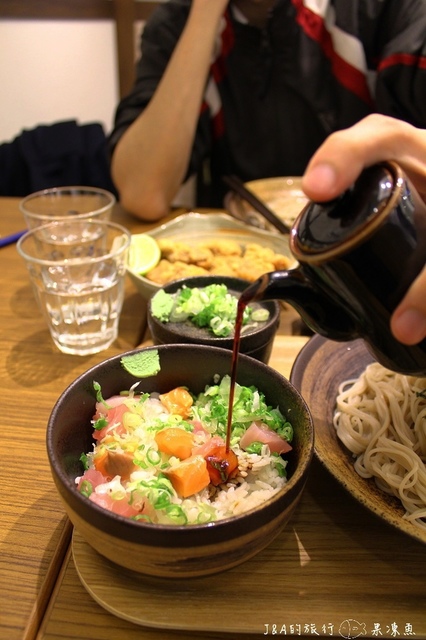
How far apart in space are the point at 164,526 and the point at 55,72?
428 cm

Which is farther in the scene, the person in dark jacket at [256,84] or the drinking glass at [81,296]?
the person in dark jacket at [256,84]

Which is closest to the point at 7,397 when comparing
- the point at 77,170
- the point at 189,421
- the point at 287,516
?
the point at 189,421

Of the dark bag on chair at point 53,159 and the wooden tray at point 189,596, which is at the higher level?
the wooden tray at point 189,596

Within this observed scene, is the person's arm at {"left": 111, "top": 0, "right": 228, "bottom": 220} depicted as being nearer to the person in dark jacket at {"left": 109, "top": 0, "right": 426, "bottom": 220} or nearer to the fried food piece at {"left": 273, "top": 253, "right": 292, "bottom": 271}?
the person in dark jacket at {"left": 109, "top": 0, "right": 426, "bottom": 220}

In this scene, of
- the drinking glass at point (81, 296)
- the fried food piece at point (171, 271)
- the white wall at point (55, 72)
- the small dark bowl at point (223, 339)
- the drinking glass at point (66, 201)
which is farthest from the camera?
the white wall at point (55, 72)

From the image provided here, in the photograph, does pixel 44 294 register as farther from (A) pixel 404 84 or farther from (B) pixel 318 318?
(A) pixel 404 84

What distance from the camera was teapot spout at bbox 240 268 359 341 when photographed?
757mm

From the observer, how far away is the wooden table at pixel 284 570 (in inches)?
29.4

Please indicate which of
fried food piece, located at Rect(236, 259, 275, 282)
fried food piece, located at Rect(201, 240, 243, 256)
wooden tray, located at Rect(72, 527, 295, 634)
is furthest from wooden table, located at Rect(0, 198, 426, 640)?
fried food piece, located at Rect(201, 240, 243, 256)

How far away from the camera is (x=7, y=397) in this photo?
46.6 inches

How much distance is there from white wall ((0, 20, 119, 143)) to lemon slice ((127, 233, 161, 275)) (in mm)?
2966

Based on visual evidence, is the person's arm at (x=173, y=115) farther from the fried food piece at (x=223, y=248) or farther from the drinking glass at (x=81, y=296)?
the drinking glass at (x=81, y=296)

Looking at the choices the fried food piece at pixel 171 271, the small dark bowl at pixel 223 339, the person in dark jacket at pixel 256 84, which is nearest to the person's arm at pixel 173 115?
the person in dark jacket at pixel 256 84

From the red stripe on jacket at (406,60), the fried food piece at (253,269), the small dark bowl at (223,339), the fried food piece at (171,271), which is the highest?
the red stripe on jacket at (406,60)
